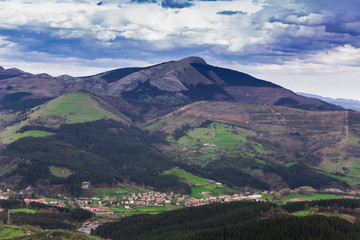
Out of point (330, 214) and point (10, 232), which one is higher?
point (330, 214)

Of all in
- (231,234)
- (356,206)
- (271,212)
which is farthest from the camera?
(356,206)

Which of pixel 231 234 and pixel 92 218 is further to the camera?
pixel 92 218

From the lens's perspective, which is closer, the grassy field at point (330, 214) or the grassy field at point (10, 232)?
the grassy field at point (10, 232)

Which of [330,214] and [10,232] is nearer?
[10,232]

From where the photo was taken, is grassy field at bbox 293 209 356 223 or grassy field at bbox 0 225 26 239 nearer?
grassy field at bbox 0 225 26 239

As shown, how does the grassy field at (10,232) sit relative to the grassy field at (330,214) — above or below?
below

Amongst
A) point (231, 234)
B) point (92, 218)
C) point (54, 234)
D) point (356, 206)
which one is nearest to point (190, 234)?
point (231, 234)

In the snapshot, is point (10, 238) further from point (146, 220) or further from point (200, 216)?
point (200, 216)

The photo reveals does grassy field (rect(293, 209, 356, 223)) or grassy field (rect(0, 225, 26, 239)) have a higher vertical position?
grassy field (rect(293, 209, 356, 223))
